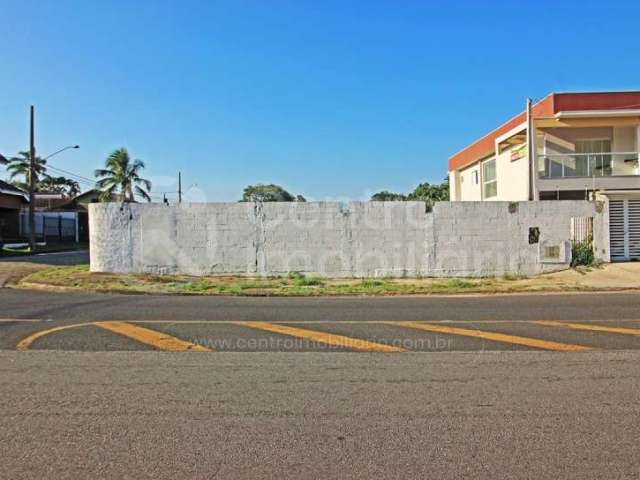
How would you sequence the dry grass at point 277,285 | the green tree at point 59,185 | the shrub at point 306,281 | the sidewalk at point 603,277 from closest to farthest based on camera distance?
the dry grass at point 277,285 → the sidewalk at point 603,277 → the shrub at point 306,281 → the green tree at point 59,185

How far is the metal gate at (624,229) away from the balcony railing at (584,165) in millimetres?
2708

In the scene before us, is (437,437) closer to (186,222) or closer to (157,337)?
(157,337)

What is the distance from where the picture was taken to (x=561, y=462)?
336 cm

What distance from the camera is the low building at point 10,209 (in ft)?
99.1

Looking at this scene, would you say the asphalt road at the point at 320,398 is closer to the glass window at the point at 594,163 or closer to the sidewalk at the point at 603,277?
the sidewalk at the point at 603,277

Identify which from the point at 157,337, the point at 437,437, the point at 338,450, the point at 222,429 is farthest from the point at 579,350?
the point at 157,337

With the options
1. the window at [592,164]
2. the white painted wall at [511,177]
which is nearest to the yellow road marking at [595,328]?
the window at [592,164]

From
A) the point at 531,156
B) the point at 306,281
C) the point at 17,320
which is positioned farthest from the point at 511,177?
the point at 17,320

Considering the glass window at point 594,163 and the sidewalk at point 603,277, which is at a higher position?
the glass window at point 594,163

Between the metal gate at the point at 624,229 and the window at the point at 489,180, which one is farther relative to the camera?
the window at the point at 489,180

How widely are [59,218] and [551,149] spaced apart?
36897mm

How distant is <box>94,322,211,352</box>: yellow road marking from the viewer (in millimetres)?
6477

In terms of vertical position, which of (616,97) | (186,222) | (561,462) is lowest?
(561,462)

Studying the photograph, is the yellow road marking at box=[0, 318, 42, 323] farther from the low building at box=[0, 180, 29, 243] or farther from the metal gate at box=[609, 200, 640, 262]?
the low building at box=[0, 180, 29, 243]
